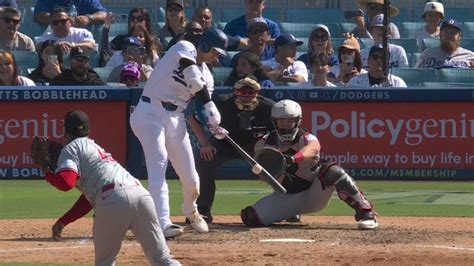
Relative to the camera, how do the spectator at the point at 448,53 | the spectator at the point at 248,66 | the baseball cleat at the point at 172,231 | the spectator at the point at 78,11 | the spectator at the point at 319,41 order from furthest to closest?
the spectator at the point at 78,11 → the spectator at the point at 448,53 → the spectator at the point at 319,41 → the spectator at the point at 248,66 → the baseball cleat at the point at 172,231

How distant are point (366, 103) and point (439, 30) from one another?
3389mm

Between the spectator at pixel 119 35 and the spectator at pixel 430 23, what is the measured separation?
14.9 feet

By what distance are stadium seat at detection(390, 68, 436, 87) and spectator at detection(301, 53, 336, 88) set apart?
1281 mm

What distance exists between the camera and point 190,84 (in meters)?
10.1

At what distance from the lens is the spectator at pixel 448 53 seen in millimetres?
17422

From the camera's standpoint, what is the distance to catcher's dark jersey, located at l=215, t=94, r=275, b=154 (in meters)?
11.9

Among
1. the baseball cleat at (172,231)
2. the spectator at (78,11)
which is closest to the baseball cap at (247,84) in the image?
the baseball cleat at (172,231)

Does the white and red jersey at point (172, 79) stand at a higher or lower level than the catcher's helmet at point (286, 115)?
higher

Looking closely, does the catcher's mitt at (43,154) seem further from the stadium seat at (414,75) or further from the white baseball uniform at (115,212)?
the stadium seat at (414,75)

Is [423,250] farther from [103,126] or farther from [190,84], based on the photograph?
[103,126]

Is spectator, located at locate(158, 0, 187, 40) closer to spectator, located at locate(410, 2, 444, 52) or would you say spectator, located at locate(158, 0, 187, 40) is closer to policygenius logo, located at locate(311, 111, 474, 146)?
policygenius logo, located at locate(311, 111, 474, 146)

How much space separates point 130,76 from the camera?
53.1 ft

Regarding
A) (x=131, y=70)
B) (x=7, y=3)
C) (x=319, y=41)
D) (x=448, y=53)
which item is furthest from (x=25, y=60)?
(x=448, y=53)

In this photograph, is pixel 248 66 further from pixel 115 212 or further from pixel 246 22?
pixel 115 212
